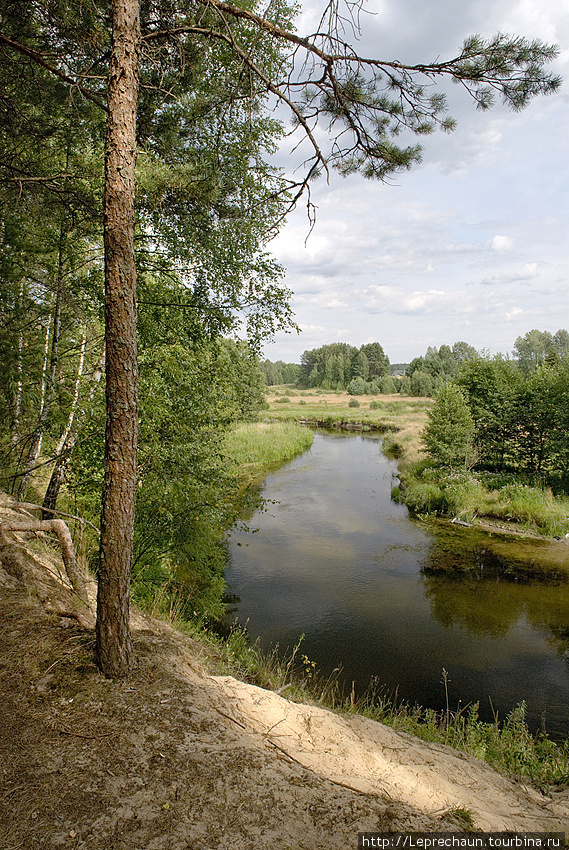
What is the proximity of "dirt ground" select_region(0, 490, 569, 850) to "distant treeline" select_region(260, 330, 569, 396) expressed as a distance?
56.5 metres

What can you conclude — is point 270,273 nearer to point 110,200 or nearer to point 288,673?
point 110,200

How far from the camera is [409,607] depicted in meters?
10.3

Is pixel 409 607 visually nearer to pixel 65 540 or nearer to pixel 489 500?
pixel 65 540

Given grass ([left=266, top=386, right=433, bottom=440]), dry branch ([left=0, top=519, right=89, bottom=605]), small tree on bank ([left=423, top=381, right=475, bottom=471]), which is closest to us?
dry branch ([left=0, top=519, right=89, bottom=605])

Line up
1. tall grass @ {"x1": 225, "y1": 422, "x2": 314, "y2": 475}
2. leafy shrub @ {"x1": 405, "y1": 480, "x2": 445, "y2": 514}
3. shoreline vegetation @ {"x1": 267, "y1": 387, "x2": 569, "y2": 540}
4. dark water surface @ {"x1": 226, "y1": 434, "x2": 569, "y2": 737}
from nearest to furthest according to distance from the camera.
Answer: dark water surface @ {"x1": 226, "y1": 434, "x2": 569, "y2": 737}, shoreline vegetation @ {"x1": 267, "y1": 387, "x2": 569, "y2": 540}, leafy shrub @ {"x1": 405, "y1": 480, "x2": 445, "y2": 514}, tall grass @ {"x1": 225, "y1": 422, "x2": 314, "y2": 475}

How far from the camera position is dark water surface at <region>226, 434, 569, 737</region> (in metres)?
7.70

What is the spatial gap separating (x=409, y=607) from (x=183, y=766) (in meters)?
8.72

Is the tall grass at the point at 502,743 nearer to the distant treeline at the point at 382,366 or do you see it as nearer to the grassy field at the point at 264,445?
the grassy field at the point at 264,445

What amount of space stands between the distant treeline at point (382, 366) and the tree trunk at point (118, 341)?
5635 centimetres

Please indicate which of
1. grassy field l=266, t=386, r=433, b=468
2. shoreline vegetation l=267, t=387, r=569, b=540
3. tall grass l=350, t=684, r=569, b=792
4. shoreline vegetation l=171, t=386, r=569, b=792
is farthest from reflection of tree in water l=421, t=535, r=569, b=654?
grassy field l=266, t=386, r=433, b=468

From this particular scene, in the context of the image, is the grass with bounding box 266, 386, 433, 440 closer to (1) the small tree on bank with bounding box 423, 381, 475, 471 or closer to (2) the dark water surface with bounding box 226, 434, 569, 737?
(1) the small tree on bank with bounding box 423, 381, 475, 471

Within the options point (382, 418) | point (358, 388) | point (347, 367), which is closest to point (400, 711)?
point (382, 418)

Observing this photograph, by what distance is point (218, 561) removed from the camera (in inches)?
332

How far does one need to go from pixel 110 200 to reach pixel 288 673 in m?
7.16
